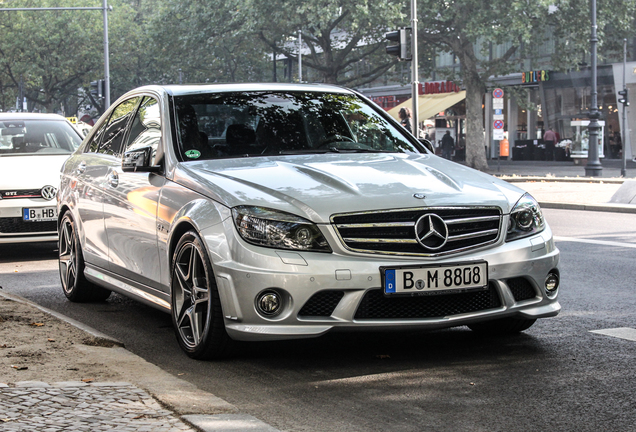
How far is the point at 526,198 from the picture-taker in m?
5.44

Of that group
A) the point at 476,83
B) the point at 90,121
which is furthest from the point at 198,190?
the point at 90,121

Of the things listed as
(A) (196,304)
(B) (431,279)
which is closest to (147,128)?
(A) (196,304)

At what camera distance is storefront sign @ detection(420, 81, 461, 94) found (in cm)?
4931

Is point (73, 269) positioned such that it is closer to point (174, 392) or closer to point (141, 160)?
point (141, 160)

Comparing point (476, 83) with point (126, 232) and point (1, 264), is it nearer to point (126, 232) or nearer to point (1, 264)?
point (1, 264)

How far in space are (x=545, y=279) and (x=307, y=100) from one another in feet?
6.85

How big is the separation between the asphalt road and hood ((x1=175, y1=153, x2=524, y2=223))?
86 centimetres

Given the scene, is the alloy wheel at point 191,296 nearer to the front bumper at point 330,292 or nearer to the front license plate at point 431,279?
the front bumper at point 330,292

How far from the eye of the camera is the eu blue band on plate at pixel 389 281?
4.79 meters

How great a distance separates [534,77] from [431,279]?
4248 centimetres

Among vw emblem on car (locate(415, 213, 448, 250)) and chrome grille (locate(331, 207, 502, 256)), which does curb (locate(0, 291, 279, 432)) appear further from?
vw emblem on car (locate(415, 213, 448, 250))

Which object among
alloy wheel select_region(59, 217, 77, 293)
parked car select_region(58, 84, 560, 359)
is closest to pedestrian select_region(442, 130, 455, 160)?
alloy wheel select_region(59, 217, 77, 293)

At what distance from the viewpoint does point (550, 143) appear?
4381 cm

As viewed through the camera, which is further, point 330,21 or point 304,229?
point 330,21
